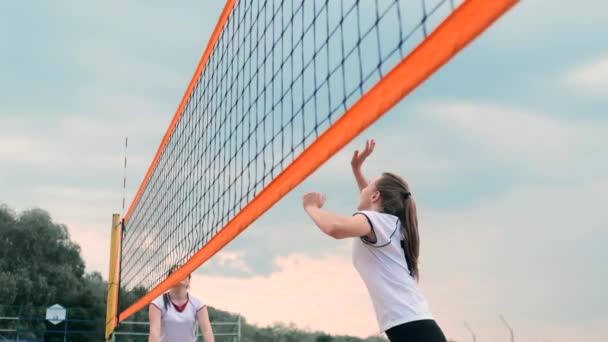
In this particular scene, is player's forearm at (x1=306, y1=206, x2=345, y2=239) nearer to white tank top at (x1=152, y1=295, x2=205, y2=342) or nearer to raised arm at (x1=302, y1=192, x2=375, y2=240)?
raised arm at (x1=302, y1=192, x2=375, y2=240)

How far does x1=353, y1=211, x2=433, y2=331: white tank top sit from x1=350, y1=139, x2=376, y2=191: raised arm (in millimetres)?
686

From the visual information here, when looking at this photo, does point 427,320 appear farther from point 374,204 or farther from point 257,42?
point 257,42

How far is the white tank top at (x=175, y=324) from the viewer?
6621 millimetres

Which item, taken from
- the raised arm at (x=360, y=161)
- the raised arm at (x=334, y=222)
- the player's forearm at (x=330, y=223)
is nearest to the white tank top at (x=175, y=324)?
the raised arm at (x=360, y=161)

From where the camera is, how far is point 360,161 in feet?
14.4

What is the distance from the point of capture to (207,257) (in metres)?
6.31

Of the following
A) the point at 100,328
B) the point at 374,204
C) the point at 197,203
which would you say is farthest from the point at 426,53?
the point at 100,328

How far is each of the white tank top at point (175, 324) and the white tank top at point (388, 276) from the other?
3279mm

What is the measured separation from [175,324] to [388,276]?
3430 millimetres

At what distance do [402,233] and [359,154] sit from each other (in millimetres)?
776

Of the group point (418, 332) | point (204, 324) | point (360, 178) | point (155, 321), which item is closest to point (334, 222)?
point (418, 332)

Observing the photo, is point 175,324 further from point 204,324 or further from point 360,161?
point 360,161

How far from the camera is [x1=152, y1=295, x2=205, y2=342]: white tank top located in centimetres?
662

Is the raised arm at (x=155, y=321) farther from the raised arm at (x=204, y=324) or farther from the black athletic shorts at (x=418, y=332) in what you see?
the black athletic shorts at (x=418, y=332)
